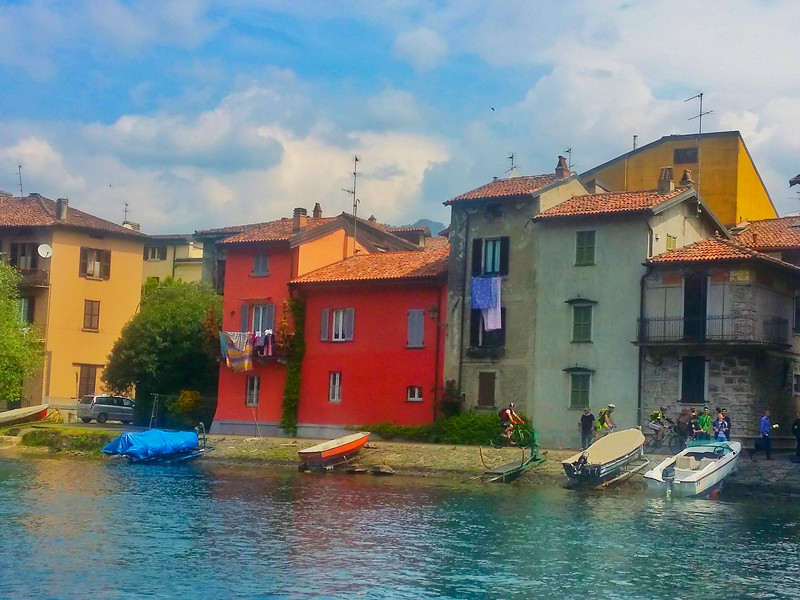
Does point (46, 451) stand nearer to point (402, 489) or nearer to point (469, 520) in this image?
point (402, 489)

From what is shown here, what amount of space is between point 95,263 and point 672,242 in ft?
125

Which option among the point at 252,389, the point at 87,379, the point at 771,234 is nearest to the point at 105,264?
the point at 87,379

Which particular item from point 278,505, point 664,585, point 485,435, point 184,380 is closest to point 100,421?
point 184,380

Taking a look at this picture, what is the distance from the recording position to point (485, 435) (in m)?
50.0

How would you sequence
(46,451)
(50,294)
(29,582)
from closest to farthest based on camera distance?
(29,582)
(46,451)
(50,294)

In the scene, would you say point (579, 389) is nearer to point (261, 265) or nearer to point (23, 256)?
point (261, 265)

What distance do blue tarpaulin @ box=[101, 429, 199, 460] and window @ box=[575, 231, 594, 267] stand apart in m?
18.6

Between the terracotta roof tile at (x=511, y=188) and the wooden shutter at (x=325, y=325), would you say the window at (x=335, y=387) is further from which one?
the terracotta roof tile at (x=511, y=188)

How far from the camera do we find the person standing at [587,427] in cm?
4653

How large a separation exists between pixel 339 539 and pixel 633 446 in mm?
16653

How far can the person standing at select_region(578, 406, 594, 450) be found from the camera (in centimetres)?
4653

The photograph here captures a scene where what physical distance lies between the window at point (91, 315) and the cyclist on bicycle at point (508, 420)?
32759mm

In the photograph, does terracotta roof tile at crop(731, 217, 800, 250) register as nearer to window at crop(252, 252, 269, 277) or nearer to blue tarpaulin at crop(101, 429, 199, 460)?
window at crop(252, 252, 269, 277)

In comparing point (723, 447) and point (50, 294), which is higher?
point (50, 294)
